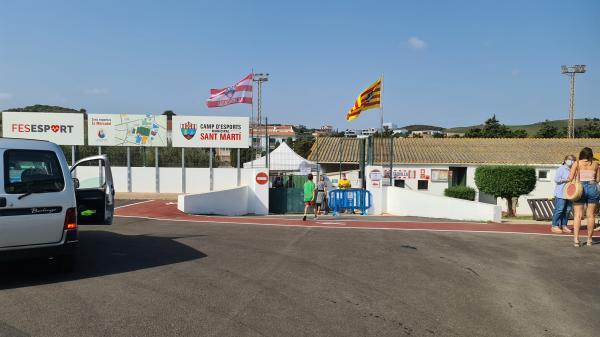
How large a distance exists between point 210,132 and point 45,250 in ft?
66.4

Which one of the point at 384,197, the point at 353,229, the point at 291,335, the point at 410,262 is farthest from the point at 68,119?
the point at 291,335

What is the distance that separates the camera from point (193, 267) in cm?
664

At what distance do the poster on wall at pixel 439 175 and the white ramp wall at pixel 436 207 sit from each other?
15891 millimetres

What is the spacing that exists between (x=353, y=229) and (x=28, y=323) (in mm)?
7870

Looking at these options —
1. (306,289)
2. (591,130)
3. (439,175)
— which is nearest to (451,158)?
(439,175)

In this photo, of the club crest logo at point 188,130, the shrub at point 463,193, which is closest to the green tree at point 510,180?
the shrub at point 463,193

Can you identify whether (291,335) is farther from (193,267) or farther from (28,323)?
(193,267)

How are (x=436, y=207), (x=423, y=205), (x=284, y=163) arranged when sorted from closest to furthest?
(x=436, y=207) < (x=423, y=205) < (x=284, y=163)

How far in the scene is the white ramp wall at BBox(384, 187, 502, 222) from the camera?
1420cm

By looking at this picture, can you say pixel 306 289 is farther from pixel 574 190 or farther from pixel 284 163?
pixel 284 163

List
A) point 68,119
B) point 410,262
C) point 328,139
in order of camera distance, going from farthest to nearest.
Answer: point 328,139 → point 68,119 → point 410,262

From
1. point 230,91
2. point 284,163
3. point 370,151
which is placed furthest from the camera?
point 230,91

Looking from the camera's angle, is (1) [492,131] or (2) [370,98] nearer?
(2) [370,98]

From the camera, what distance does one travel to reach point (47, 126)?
25375 mm
